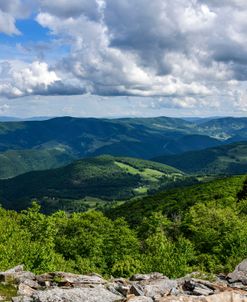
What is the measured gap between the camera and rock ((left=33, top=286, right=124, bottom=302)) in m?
29.7

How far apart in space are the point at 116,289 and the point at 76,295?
570cm

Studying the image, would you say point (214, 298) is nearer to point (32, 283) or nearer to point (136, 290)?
point (136, 290)

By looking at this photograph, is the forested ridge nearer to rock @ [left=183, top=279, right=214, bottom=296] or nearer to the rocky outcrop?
the rocky outcrop

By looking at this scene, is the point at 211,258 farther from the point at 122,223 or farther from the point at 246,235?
the point at 122,223

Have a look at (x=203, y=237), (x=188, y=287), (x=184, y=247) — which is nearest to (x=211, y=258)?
(x=184, y=247)

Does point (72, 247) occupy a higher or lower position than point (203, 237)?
lower

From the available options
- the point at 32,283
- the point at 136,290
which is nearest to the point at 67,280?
the point at 32,283

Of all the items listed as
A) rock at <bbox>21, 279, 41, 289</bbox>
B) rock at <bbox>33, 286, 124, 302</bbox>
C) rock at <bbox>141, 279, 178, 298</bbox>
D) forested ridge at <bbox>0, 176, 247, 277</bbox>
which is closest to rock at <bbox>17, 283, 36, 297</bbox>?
rock at <bbox>21, 279, 41, 289</bbox>

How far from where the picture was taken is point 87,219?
393 feet

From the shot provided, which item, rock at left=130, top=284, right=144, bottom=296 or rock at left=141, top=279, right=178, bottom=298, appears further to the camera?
rock at left=141, top=279, right=178, bottom=298

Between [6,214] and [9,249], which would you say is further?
[6,214]

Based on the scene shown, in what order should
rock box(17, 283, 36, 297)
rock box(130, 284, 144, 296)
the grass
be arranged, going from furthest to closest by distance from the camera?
rock box(17, 283, 36, 297), the grass, rock box(130, 284, 144, 296)

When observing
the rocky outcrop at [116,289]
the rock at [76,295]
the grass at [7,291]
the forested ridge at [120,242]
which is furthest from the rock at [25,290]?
the forested ridge at [120,242]

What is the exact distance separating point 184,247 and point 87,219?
157 feet
